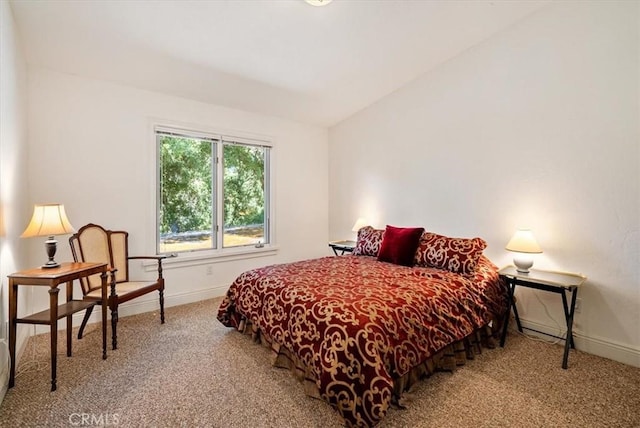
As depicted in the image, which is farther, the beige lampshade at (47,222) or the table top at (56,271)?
the beige lampshade at (47,222)

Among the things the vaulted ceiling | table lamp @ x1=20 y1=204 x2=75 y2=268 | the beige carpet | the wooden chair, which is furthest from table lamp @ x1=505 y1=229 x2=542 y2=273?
table lamp @ x1=20 y1=204 x2=75 y2=268

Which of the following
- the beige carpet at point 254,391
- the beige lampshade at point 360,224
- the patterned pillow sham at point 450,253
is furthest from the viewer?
the beige lampshade at point 360,224

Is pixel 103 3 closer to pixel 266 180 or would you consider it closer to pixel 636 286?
pixel 266 180

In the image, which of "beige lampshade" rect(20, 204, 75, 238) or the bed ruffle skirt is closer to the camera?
the bed ruffle skirt

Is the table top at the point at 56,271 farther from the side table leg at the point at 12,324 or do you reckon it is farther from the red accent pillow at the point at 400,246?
the red accent pillow at the point at 400,246

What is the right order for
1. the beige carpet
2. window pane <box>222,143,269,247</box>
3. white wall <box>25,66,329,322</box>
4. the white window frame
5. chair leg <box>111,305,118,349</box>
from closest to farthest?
1. the beige carpet
2. chair leg <box>111,305,118,349</box>
3. white wall <box>25,66,329,322</box>
4. the white window frame
5. window pane <box>222,143,269,247</box>

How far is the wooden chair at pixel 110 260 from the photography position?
2.49 meters

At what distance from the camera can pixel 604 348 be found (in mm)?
2385

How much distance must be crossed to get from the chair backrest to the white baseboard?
4.10 m

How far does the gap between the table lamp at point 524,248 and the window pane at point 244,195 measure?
3.07 m

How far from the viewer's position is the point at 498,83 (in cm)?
301

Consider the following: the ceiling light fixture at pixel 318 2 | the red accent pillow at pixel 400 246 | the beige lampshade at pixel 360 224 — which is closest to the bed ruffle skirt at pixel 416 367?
the red accent pillow at pixel 400 246

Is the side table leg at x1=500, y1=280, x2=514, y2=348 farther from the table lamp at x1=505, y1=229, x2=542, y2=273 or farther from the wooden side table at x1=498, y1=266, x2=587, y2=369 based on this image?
the table lamp at x1=505, y1=229, x2=542, y2=273

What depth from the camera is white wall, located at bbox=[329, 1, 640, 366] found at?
2314 millimetres
